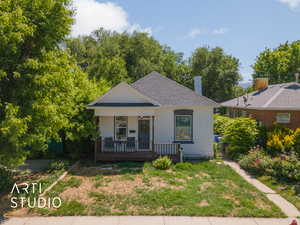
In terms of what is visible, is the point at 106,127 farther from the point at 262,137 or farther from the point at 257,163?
the point at 262,137

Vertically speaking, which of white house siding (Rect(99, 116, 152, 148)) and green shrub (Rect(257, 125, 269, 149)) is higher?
white house siding (Rect(99, 116, 152, 148))

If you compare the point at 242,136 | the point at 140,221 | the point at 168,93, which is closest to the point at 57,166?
the point at 140,221

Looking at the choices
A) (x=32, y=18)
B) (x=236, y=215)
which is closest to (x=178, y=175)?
(x=236, y=215)

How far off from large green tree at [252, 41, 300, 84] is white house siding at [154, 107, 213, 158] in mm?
30079

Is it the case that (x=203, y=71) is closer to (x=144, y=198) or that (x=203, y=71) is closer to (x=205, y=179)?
(x=205, y=179)

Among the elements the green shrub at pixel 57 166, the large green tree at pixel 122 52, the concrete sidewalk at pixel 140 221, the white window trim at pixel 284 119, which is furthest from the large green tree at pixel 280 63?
the green shrub at pixel 57 166

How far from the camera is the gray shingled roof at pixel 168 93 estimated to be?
14.1m

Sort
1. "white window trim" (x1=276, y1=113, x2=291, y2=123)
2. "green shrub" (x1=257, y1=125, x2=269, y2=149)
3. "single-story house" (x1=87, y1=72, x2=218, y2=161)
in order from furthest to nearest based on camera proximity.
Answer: "white window trim" (x1=276, y1=113, x2=291, y2=123), "green shrub" (x1=257, y1=125, x2=269, y2=149), "single-story house" (x1=87, y1=72, x2=218, y2=161)

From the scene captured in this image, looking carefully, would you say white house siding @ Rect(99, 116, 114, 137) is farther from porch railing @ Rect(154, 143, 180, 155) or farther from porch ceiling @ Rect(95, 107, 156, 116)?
porch railing @ Rect(154, 143, 180, 155)

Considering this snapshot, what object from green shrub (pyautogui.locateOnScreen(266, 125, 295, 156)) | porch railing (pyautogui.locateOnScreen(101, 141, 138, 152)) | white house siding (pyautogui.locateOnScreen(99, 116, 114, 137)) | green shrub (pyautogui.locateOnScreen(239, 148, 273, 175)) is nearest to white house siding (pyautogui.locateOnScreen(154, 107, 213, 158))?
porch railing (pyautogui.locateOnScreen(101, 141, 138, 152))

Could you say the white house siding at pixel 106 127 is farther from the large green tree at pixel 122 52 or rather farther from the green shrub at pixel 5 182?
the large green tree at pixel 122 52

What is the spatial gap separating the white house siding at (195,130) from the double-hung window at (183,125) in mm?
242

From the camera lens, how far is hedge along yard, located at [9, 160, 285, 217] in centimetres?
709

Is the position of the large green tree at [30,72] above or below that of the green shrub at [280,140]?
above
